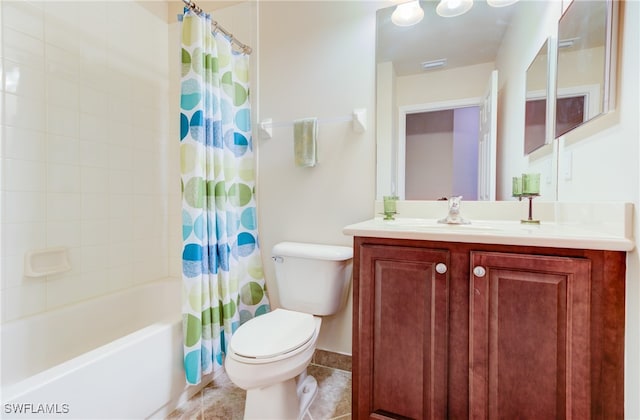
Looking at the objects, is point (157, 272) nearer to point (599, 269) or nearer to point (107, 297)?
point (107, 297)

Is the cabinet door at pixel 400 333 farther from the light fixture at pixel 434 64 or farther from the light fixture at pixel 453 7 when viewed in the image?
the light fixture at pixel 453 7

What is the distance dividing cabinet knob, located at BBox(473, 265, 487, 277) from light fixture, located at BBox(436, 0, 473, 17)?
4.36ft

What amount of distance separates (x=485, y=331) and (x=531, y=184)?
2.41 feet

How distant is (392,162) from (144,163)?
167 centimetres

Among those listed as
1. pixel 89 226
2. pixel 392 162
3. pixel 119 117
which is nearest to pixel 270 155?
pixel 392 162

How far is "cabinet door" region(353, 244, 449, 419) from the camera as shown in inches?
39.8

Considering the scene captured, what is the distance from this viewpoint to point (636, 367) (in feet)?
2.53

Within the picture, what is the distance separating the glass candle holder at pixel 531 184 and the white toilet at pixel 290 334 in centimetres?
88

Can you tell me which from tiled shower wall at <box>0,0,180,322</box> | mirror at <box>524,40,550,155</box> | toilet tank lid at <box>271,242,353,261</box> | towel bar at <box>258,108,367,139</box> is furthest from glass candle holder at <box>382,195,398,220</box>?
tiled shower wall at <box>0,0,180,322</box>

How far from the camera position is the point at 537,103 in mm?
1345

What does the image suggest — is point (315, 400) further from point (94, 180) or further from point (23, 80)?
point (23, 80)

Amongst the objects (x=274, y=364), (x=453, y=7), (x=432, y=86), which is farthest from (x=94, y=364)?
(x=453, y=7)

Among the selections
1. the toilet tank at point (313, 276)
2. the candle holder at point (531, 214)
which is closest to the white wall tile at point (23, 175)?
the toilet tank at point (313, 276)

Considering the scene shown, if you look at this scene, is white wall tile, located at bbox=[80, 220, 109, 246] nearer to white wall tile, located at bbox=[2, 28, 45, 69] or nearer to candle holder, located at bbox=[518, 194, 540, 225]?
white wall tile, located at bbox=[2, 28, 45, 69]
